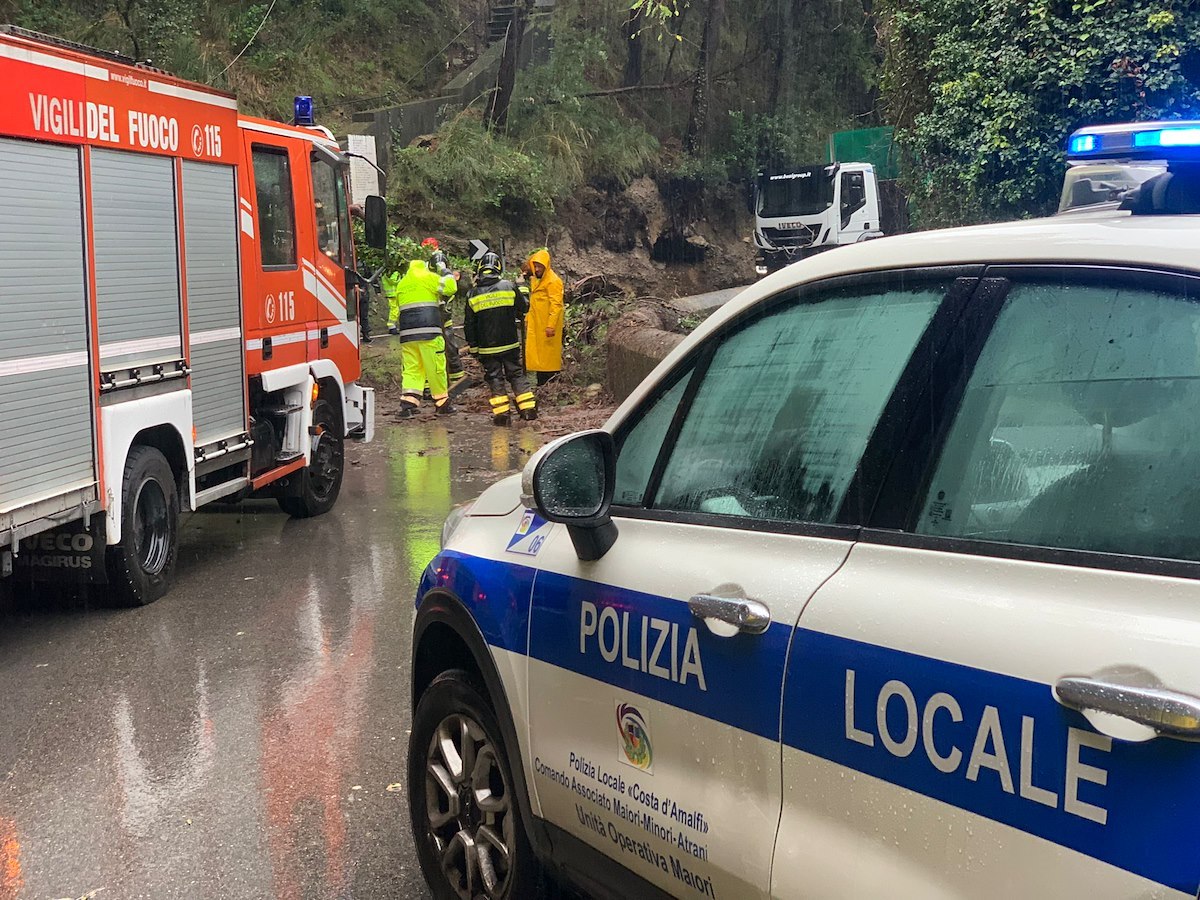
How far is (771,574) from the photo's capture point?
2266 millimetres

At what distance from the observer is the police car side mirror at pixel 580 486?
2740mm

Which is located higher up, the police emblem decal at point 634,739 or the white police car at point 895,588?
the white police car at point 895,588

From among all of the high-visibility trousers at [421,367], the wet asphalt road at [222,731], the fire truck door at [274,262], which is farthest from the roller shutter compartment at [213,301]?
the high-visibility trousers at [421,367]

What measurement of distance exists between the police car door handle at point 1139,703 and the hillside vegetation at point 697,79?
11579 mm

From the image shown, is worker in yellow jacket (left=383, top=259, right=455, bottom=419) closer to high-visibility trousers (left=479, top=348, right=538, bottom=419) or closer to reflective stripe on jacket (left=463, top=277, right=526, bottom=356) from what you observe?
reflective stripe on jacket (left=463, top=277, right=526, bottom=356)

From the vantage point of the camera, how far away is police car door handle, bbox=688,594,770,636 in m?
2.21

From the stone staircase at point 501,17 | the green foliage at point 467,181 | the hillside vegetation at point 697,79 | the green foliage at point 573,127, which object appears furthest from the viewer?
the stone staircase at point 501,17

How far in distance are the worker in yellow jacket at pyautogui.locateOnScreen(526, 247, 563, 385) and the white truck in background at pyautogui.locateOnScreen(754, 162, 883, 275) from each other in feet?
39.0

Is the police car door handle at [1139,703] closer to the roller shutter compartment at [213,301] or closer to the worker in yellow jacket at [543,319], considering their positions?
the roller shutter compartment at [213,301]

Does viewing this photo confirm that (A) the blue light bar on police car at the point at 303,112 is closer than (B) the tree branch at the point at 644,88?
Yes

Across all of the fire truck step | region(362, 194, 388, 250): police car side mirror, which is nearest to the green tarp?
region(362, 194, 388, 250): police car side mirror

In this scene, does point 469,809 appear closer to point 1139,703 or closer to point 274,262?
point 1139,703

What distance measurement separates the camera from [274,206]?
8.62m

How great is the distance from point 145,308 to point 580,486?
4861 mm
